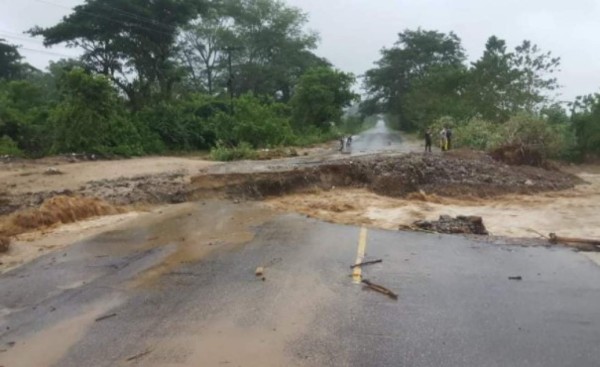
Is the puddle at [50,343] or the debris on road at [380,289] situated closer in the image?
the puddle at [50,343]

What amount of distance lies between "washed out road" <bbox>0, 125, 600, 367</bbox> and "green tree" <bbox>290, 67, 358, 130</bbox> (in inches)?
1667

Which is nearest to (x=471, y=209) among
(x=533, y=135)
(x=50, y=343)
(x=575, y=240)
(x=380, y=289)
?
(x=575, y=240)

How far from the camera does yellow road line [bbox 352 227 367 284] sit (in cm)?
795

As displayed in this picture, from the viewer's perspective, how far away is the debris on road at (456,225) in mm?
11898

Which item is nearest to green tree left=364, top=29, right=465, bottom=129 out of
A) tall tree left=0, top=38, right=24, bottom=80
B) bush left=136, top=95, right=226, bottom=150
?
bush left=136, top=95, right=226, bottom=150

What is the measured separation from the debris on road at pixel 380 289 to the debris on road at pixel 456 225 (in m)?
4.58

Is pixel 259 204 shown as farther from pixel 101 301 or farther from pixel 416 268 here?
pixel 101 301

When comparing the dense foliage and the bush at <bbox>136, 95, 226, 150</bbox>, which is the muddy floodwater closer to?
the dense foliage

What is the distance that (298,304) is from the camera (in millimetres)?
6805

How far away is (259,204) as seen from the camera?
611 inches

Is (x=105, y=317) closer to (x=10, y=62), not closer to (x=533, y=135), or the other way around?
(x=533, y=135)

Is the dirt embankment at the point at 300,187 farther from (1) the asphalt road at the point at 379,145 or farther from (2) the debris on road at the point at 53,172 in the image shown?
(1) the asphalt road at the point at 379,145

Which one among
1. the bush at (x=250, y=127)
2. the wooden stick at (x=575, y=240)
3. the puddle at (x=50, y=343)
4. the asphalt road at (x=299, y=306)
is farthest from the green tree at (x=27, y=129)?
the wooden stick at (x=575, y=240)

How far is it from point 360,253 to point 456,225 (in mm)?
3518
